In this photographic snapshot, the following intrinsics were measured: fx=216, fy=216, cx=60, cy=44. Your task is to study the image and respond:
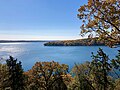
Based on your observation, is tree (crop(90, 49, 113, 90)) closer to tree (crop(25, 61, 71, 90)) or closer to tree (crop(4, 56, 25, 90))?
tree (crop(25, 61, 71, 90))

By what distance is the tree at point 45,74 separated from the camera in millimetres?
36781

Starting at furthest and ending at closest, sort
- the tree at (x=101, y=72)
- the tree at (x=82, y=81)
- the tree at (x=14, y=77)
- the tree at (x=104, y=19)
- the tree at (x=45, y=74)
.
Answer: the tree at (x=14, y=77) < the tree at (x=82, y=81) < the tree at (x=101, y=72) < the tree at (x=45, y=74) < the tree at (x=104, y=19)

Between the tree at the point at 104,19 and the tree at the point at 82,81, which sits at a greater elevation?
the tree at the point at 104,19

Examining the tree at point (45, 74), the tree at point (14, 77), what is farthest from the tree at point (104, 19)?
the tree at point (14, 77)

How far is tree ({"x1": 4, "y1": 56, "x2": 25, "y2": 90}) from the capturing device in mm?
41325

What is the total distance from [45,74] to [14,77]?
26.5ft

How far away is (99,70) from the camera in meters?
37.9

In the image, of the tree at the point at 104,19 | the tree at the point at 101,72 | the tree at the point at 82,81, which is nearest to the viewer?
the tree at the point at 104,19

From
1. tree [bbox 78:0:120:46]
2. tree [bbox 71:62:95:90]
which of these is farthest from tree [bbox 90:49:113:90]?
tree [bbox 78:0:120:46]

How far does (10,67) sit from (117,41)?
35.5m

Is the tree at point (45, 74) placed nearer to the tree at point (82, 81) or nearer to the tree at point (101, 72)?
the tree at point (82, 81)

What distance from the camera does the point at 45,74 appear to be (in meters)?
37.4

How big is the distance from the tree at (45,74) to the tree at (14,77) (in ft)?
15.9

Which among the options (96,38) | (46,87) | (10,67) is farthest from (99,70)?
(96,38)
